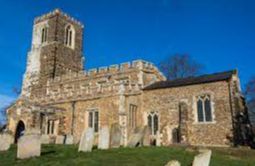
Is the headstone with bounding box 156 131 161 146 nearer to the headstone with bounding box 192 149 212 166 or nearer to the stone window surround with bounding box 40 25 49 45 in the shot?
the headstone with bounding box 192 149 212 166

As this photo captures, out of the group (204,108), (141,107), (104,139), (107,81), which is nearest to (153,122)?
(141,107)

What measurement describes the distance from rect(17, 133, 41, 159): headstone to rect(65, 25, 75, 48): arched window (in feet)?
85.5

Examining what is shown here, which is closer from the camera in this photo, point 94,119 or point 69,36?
point 94,119

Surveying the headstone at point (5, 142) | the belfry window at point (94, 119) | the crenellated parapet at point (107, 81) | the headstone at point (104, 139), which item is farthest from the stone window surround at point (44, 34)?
the headstone at point (104, 139)

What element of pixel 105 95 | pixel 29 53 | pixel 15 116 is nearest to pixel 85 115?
pixel 105 95

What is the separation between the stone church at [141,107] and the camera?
20312 millimetres

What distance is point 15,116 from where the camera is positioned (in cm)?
2455

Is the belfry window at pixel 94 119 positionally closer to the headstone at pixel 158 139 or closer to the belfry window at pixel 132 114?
the belfry window at pixel 132 114

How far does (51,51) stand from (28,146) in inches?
957

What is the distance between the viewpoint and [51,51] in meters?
34.4

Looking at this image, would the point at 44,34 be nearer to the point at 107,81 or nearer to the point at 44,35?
the point at 44,35

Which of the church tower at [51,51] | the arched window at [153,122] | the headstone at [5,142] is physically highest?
the church tower at [51,51]

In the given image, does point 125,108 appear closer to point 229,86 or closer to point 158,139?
point 158,139

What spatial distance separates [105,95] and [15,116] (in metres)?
7.83
